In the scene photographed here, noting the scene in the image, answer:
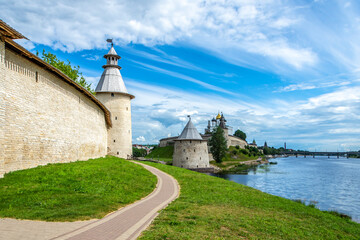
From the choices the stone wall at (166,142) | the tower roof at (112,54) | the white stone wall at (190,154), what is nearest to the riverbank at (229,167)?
the white stone wall at (190,154)

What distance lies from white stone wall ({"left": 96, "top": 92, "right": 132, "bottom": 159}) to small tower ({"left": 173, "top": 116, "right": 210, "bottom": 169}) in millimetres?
11585

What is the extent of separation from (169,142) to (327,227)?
6804 cm

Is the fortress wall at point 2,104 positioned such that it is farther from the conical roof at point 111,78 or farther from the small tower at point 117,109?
the conical roof at point 111,78

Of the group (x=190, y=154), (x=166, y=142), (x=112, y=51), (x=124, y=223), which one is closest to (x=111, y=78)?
(x=112, y=51)

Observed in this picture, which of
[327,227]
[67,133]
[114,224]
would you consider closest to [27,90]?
[67,133]

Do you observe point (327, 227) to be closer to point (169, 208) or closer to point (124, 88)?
point (169, 208)

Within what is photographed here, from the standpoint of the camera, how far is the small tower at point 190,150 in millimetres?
40094

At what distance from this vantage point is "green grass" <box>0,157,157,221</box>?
696 cm

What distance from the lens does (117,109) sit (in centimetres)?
3055

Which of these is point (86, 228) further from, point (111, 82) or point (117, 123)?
point (111, 82)

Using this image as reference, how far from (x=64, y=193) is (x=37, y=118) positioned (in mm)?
4695

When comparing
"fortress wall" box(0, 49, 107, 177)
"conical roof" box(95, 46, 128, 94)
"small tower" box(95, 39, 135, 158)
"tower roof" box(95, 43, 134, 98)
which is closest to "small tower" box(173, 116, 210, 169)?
Answer: "small tower" box(95, 39, 135, 158)

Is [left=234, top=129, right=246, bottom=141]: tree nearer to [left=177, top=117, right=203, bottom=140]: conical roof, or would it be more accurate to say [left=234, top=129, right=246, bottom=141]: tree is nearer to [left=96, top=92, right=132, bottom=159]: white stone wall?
[left=177, top=117, right=203, bottom=140]: conical roof

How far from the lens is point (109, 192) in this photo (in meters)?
10.2
